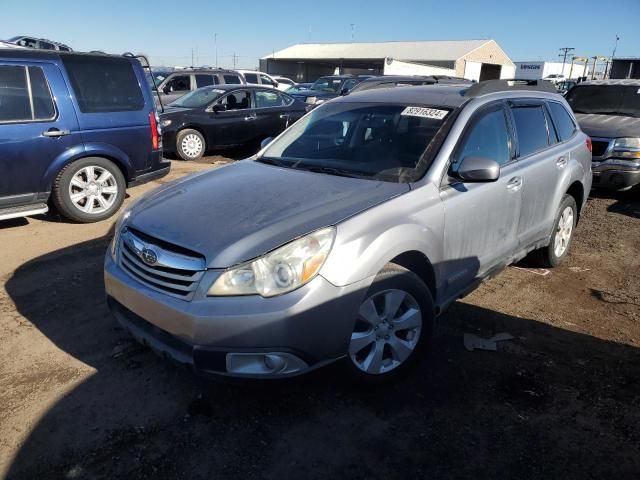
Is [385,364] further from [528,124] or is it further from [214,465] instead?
[528,124]

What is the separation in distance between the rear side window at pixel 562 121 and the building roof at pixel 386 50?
5069 cm

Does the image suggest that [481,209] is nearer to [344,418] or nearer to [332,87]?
[344,418]

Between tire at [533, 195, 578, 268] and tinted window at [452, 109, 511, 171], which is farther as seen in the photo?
tire at [533, 195, 578, 268]

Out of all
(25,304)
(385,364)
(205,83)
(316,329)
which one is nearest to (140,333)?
(316,329)

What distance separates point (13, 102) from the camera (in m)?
5.47

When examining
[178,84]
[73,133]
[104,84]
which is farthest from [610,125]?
[178,84]

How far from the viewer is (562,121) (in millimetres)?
4918

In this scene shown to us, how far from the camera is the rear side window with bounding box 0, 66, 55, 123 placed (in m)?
5.43

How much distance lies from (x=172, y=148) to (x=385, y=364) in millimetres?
8574

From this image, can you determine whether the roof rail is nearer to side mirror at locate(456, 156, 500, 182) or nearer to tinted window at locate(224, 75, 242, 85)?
side mirror at locate(456, 156, 500, 182)

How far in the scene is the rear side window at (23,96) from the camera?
543cm

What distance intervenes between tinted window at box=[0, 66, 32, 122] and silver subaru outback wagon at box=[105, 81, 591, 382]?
119 inches

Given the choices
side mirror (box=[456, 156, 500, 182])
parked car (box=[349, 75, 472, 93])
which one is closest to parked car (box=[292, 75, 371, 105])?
parked car (box=[349, 75, 472, 93])

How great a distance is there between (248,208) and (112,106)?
416 centimetres
